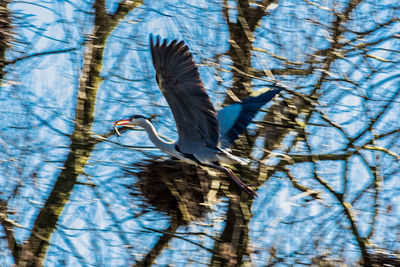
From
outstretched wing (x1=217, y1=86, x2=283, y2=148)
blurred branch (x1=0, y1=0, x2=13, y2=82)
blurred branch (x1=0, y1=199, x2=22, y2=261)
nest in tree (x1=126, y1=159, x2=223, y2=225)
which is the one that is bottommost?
blurred branch (x1=0, y1=199, x2=22, y2=261)

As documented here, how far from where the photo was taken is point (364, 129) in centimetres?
475

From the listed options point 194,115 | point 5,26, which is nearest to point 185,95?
point 194,115

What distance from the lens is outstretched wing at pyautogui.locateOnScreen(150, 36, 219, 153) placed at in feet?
11.4

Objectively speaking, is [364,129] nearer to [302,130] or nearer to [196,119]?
[302,130]

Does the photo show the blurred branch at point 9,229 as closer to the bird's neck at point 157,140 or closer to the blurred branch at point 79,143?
the blurred branch at point 79,143

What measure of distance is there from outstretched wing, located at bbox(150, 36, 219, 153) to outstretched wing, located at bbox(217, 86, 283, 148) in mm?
182

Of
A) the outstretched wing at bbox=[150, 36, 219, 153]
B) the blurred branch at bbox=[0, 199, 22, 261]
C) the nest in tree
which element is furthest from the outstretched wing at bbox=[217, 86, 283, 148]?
the blurred branch at bbox=[0, 199, 22, 261]

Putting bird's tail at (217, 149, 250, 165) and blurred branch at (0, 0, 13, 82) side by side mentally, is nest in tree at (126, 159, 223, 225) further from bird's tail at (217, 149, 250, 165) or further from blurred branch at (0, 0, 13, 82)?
blurred branch at (0, 0, 13, 82)

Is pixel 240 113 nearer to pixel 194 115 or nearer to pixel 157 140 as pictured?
pixel 194 115

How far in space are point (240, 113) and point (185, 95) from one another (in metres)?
0.65

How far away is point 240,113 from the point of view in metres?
4.16

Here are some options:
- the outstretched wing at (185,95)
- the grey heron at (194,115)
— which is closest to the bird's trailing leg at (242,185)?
the grey heron at (194,115)

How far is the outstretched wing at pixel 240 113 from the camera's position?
4.15 meters

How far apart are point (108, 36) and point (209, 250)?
2.68 m
